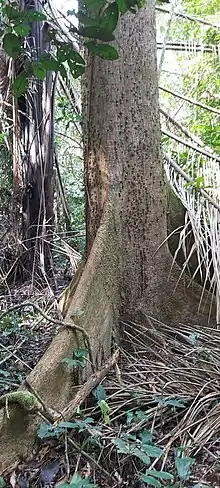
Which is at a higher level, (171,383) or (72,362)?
(72,362)

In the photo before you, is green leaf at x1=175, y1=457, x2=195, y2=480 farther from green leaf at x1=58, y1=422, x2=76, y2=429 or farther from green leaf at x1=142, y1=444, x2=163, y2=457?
green leaf at x1=58, y1=422, x2=76, y2=429

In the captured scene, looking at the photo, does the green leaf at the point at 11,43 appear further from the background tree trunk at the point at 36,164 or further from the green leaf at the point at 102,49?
the background tree trunk at the point at 36,164

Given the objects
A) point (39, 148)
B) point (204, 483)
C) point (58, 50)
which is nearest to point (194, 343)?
point (204, 483)

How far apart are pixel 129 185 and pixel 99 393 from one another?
3.40 feet

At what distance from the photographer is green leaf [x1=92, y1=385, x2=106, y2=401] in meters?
1.86

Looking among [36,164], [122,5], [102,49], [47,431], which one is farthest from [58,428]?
[36,164]

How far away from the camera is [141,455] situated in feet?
4.73

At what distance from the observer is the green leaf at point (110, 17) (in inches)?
47.5

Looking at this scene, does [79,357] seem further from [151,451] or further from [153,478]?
[153,478]

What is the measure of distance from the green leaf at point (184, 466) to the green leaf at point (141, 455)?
95 mm

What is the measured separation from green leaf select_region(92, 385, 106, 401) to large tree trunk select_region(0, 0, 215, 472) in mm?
416

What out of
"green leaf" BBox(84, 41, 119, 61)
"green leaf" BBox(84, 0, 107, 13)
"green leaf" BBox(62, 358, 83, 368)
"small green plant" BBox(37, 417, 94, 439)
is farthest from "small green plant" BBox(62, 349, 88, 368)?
"green leaf" BBox(84, 0, 107, 13)

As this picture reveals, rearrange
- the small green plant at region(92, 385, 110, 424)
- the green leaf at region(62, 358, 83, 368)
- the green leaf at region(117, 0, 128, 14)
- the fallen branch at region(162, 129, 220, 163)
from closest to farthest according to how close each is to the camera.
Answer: the green leaf at region(117, 0, 128, 14) < the small green plant at region(92, 385, 110, 424) < the green leaf at region(62, 358, 83, 368) < the fallen branch at region(162, 129, 220, 163)

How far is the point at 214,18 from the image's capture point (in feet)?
16.6
